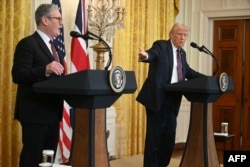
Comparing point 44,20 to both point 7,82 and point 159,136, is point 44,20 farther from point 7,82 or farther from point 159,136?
point 159,136

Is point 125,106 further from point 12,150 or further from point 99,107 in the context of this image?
point 99,107

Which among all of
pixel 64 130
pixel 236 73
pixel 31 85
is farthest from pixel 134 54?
pixel 31 85

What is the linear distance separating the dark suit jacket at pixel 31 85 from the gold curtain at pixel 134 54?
2.79 meters

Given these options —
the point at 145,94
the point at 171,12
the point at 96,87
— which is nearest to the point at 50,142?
the point at 96,87

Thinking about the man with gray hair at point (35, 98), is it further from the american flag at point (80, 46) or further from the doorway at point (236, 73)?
the doorway at point (236, 73)

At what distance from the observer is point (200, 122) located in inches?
139

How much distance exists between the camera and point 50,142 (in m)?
2.94

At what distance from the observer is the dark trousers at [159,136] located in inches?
155

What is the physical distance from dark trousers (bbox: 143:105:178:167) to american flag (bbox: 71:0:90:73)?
1.17 metres

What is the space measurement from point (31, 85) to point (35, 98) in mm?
88

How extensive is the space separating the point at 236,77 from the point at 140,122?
5.72 feet

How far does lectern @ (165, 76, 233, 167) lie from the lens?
3.43 meters

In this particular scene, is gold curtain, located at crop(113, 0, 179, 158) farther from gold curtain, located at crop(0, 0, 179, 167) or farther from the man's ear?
the man's ear

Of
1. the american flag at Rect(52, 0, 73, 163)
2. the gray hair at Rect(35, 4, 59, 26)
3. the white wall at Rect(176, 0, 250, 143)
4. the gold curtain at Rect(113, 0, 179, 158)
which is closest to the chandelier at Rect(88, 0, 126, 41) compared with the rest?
the american flag at Rect(52, 0, 73, 163)
